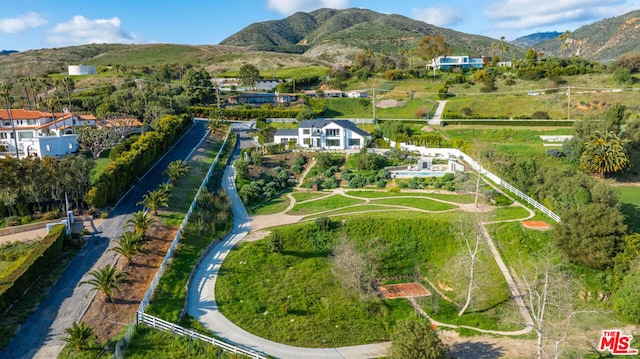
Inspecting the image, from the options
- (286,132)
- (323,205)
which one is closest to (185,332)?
(323,205)

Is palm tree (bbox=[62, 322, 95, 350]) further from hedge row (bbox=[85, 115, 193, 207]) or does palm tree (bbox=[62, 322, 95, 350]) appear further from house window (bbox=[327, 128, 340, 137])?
house window (bbox=[327, 128, 340, 137])

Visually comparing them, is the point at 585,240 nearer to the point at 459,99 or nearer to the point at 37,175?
the point at 37,175

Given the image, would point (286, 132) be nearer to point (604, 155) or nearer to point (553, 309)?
point (604, 155)

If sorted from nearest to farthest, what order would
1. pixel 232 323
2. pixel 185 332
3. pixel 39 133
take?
pixel 185 332
pixel 232 323
pixel 39 133

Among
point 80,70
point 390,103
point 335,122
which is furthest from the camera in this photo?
point 80,70

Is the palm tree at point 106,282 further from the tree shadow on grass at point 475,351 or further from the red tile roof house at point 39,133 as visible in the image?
the red tile roof house at point 39,133
